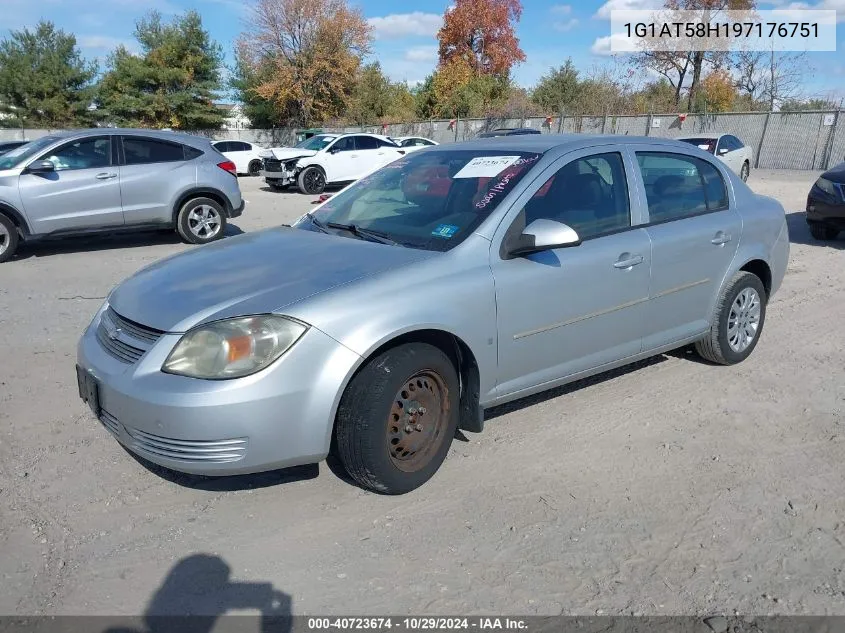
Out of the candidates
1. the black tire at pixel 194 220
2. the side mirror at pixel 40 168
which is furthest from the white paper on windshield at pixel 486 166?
the side mirror at pixel 40 168

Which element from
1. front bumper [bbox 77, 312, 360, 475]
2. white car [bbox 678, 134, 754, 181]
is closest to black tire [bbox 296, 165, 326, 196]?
white car [bbox 678, 134, 754, 181]

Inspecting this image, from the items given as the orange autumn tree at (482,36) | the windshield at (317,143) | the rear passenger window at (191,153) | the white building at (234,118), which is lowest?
the rear passenger window at (191,153)

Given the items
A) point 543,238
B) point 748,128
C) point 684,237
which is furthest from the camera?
point 748,128

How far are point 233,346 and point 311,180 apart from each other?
17026 millimetres

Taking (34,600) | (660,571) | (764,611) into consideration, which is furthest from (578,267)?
(34,600)

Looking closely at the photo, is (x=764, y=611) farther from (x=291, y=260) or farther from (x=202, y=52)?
(x=202, y=52)

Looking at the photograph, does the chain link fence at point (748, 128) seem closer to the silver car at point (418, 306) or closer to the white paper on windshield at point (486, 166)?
the silver car at point (418, 306)

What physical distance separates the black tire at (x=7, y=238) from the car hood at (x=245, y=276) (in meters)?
6.46

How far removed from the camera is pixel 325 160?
1961cm

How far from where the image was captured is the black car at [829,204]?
32.7ft

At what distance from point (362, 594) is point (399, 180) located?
2.60 metres

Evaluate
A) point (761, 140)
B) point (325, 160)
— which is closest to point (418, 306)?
point (325, 160)

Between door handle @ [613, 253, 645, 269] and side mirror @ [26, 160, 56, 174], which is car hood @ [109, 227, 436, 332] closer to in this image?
door handle @ [613, 253, 645, 269]

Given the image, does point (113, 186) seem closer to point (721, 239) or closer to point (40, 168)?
point (40, 168)
